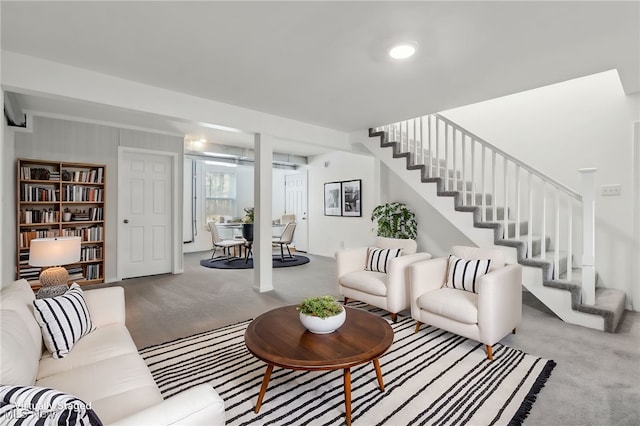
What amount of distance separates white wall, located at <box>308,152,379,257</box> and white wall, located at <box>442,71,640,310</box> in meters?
2.33

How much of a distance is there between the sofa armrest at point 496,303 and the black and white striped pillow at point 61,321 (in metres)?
2.63

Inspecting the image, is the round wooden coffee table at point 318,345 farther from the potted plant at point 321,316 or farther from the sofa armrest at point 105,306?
the sofa armrest at point 105,306

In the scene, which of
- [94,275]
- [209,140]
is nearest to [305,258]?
[209,140]

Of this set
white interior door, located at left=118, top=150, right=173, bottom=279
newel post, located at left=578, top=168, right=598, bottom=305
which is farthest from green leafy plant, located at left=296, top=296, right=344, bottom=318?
white interior door, located at left=118, top=150, right=173, bottom=279

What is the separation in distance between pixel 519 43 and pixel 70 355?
3.57m

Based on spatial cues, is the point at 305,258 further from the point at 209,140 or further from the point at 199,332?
the point at 199,332

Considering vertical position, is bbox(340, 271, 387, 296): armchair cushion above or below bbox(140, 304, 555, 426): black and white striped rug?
above

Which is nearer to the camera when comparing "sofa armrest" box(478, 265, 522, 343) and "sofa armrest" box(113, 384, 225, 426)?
"sofa armrest" box(113, 384, 225, 426)

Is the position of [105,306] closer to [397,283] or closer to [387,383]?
[387,383]

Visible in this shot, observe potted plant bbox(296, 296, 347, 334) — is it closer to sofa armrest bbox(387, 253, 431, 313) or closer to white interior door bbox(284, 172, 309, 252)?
sofa armrest bbox(387, 253, 431, 313)

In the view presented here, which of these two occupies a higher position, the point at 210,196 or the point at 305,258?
the point at 210,196

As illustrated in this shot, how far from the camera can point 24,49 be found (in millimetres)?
2545

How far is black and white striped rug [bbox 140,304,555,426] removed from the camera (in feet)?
5.70

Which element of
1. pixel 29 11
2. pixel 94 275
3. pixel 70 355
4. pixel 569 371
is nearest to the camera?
pixel 70 355
